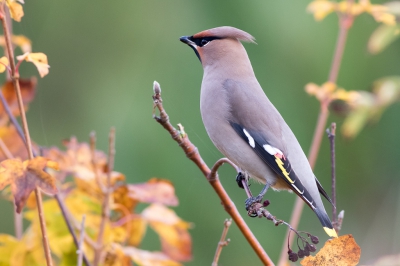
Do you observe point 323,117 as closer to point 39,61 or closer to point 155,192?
point 155,192

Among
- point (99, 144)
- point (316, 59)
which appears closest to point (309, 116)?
point (316, 59)

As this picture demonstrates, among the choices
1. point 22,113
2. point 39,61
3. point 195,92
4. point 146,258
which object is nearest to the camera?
point 22,113

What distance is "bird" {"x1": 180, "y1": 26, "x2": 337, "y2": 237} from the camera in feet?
6.48

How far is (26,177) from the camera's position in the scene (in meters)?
1.31

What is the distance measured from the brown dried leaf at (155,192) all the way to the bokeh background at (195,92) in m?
2.07

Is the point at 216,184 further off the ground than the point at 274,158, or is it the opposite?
the point at 274,158

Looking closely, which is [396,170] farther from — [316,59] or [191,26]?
[191,26]

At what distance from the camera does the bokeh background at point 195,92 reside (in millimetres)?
4203

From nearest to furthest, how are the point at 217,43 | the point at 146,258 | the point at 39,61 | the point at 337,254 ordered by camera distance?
1. the point at 337,254
2. the point at 39,61
3. the point at 146,258
4. the point at 217,43

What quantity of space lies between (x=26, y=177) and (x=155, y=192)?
52cm

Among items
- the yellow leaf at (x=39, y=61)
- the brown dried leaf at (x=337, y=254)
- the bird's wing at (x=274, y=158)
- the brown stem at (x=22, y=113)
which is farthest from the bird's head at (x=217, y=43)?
the brown dried leaf at (x=337, y=254)

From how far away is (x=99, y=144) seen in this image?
14.5ft

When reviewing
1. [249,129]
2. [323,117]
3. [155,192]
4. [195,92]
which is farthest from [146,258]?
[195,92]

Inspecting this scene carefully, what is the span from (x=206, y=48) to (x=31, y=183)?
107 centimetres
